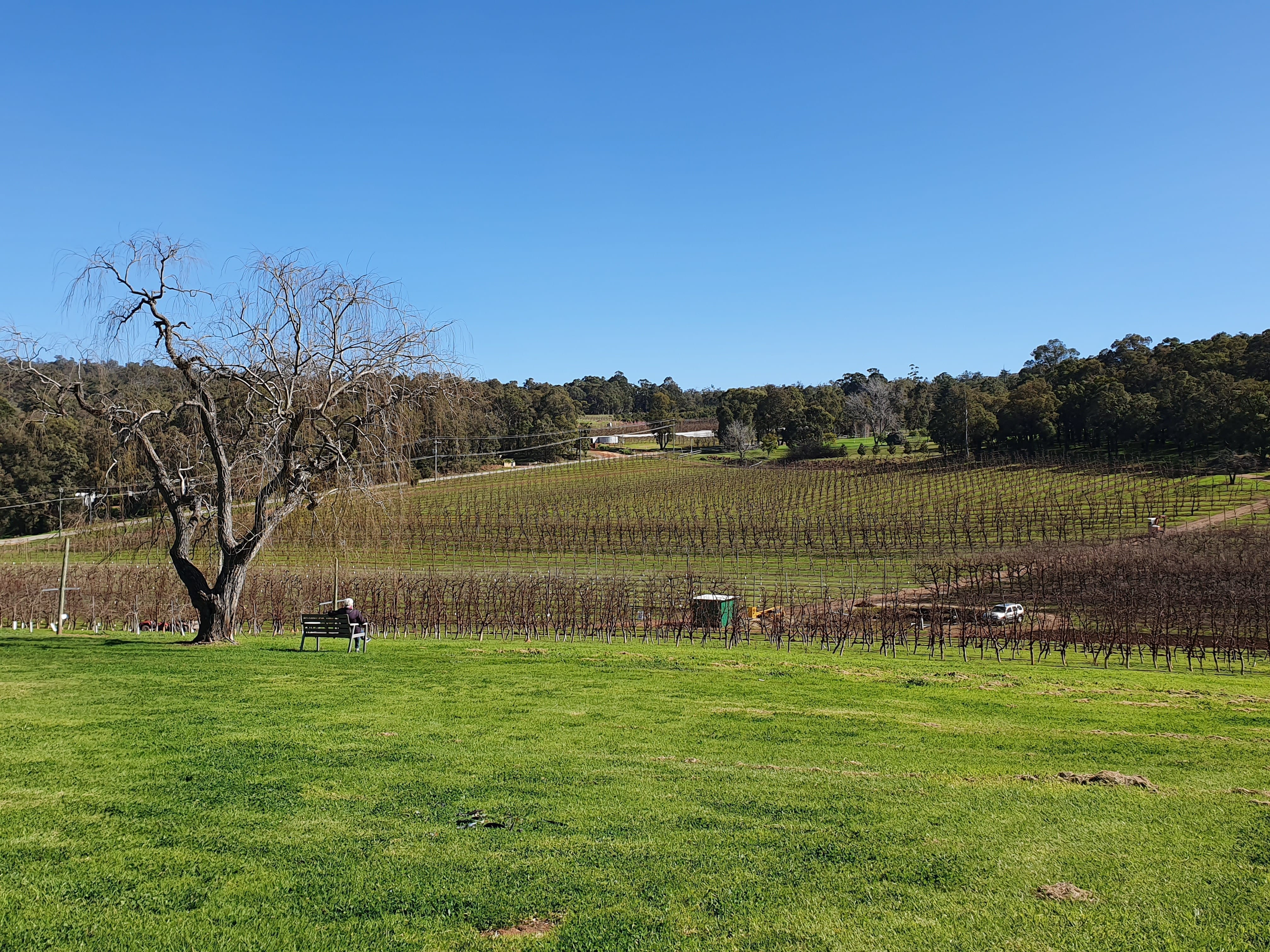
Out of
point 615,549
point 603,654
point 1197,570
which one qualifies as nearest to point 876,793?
point 603,654

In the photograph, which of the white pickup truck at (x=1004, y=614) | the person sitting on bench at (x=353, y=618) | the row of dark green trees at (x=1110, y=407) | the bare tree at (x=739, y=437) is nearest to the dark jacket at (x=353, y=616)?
the person sitting on bench at (x=353, y=618)

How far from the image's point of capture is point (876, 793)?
722 centimetres

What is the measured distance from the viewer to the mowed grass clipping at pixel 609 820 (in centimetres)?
460

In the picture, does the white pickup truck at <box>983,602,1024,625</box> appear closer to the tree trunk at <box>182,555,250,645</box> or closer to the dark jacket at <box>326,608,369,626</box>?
the dark jacket at <box>326,608,369,626</box>

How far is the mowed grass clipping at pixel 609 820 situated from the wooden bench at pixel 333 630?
3.99 meters

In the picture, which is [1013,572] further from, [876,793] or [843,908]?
[843,908]

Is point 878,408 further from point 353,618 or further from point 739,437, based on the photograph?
point 353,618

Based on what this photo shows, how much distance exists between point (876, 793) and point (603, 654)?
31.5 feet

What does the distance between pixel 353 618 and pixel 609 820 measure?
11254mm

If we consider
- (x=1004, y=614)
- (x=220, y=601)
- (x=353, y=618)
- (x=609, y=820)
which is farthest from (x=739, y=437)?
(x=609, y=820)

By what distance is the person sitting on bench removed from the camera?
16.2 m

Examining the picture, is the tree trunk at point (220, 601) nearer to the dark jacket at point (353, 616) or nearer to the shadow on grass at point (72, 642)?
the shadow on grass at point (72, 642)

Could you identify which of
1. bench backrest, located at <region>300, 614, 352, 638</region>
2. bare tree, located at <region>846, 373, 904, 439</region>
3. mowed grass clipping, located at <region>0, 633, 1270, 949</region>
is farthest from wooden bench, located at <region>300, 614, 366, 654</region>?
bare tree, located at <region>846, 373, 904, 439</region>

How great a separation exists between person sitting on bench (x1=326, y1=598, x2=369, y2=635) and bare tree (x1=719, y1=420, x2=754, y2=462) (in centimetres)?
8055
